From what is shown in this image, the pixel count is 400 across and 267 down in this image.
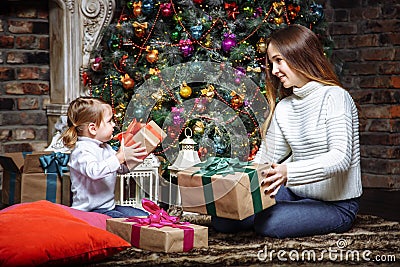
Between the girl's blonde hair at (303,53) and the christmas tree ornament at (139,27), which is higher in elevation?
the christmas tree ornament at (139,27)

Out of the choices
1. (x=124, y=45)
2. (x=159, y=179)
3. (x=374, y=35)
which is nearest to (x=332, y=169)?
(x=159, y=179)

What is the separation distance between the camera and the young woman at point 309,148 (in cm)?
235

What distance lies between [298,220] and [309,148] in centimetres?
26

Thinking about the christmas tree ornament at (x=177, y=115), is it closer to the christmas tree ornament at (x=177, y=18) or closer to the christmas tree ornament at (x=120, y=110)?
the christmas tree ornament at (x=120, y=110)

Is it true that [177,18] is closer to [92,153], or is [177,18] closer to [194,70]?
[194,70]

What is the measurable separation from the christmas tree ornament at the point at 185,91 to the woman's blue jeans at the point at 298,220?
94 cm

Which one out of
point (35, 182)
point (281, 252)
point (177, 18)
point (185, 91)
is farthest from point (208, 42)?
point (281, 252)

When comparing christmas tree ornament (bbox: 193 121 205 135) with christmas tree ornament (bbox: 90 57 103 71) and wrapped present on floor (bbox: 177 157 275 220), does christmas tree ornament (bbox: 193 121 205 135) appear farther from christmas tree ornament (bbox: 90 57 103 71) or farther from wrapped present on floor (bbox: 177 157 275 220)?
wrapped present on floor (bbox: 177 157 275 220)

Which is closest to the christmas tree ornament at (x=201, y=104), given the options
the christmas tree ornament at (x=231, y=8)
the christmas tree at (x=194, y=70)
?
the christmas tree at (x=194, y=70)

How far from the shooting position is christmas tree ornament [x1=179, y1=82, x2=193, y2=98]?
10.9 ft

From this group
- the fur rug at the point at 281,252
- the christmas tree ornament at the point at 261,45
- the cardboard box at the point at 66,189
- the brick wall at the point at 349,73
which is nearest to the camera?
the fur rug at the point at 281,252

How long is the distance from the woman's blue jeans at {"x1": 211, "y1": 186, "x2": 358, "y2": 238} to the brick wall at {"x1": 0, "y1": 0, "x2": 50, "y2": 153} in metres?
1.65

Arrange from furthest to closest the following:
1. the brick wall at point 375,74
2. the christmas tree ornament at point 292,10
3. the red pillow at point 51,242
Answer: the brick wall at point 375,74 → the christmas tree ornament at point 292,10 → the red pillow at point 51,242

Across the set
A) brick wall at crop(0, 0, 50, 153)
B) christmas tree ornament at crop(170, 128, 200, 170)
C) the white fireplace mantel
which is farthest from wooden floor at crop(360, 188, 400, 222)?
brick wall at crop(0, 0, 50, 153)
